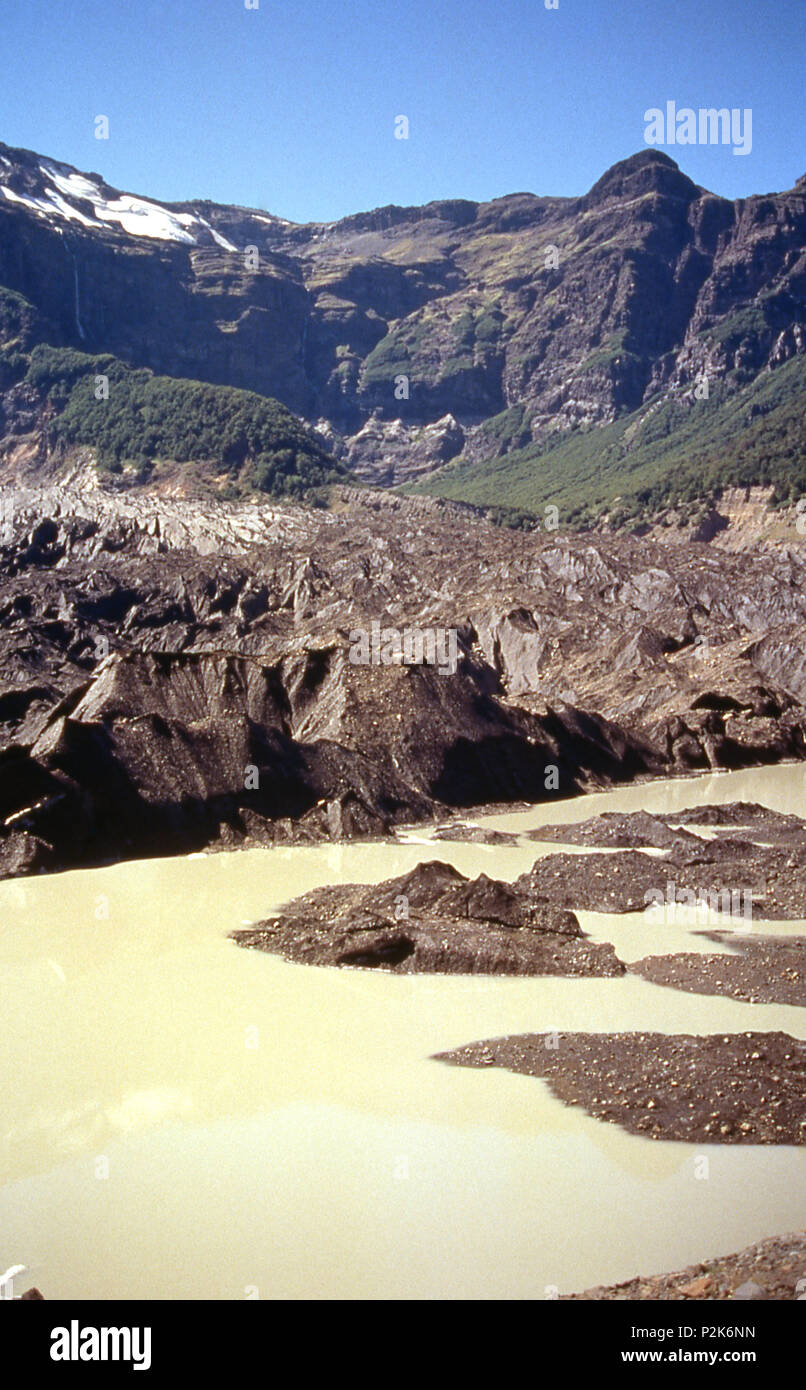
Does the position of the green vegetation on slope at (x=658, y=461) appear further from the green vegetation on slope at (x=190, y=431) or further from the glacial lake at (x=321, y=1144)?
the glacial lake at (x=321, y=1144)

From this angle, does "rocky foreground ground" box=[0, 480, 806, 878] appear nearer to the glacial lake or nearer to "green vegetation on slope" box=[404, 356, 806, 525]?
the glacial lake

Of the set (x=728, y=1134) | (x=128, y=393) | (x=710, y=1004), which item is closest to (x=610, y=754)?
(x=710, y=1004)

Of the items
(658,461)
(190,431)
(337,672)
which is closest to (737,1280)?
(337,672)

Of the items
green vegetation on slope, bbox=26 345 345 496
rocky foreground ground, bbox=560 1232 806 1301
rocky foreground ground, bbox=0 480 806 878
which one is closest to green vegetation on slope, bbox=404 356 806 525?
rocky foreground ground, bbox=0 480 806 878

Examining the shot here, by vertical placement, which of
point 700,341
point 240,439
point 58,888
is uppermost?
point 700,341

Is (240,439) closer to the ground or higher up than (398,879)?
higher up
